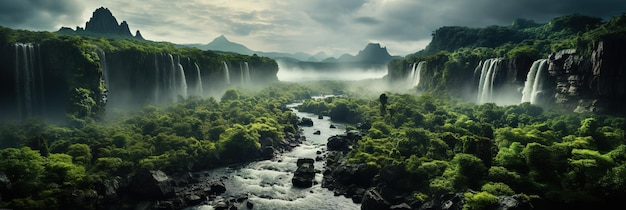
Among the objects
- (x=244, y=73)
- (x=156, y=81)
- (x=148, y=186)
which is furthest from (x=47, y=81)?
(x=244, y=73)

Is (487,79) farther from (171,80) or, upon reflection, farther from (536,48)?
(171,80)

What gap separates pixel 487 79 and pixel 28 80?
414 feet

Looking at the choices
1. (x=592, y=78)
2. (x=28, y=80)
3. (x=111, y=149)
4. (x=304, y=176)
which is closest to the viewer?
(x=111, y=149)

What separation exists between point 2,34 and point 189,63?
67900mm

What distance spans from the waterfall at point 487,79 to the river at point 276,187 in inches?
2593

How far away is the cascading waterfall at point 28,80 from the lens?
7656 cm

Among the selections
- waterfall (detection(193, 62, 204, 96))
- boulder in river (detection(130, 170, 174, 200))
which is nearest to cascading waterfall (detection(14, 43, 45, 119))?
boulder in river (detection(130, 170, 174, 200))

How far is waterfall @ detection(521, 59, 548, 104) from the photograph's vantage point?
94.5 meters

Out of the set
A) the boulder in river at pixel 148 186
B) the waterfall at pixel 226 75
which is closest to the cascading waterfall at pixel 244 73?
the waterfall at pixel 226 75

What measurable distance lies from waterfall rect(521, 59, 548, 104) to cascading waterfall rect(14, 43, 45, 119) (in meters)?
121

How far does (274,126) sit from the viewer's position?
92750 mm

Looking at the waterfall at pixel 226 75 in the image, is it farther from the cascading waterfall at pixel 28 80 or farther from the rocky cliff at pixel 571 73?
the rocky cliff at pixel 571 73

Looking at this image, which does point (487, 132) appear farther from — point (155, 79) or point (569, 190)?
point (155, 79)

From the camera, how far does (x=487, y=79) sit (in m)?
118
